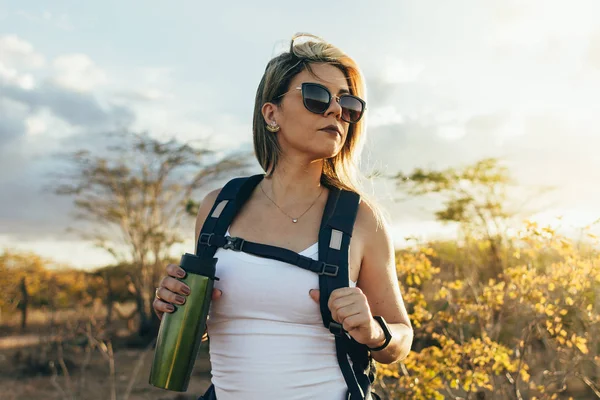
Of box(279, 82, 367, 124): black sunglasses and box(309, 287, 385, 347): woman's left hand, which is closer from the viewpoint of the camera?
box(309, 287, 385, 347): woman's left hand

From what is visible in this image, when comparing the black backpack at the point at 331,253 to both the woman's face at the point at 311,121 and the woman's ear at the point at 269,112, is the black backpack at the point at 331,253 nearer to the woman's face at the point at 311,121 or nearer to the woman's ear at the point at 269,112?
the woman's face at the point at 311,121

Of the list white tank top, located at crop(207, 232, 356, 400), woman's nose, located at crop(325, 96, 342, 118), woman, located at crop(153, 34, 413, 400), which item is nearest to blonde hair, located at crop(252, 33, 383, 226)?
woman, located at crop(153, 34, 413, 400)

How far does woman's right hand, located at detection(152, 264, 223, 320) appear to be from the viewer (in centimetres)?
176

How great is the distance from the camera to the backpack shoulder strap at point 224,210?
1.88 meters

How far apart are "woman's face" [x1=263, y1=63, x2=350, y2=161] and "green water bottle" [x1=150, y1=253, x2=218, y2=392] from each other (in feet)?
1.65

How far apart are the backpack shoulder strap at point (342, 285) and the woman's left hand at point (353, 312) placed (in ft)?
0.23

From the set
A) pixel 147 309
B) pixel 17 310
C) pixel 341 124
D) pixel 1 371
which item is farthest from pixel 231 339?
pixel 17 310

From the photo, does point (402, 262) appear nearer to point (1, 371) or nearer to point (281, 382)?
point (281, 382)

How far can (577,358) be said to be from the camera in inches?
163

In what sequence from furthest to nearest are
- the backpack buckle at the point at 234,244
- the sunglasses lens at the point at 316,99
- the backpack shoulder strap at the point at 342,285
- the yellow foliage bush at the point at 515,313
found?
the yellow foliage bush at the point at 515,313 < the sunglasses lens at the point at 316,99 < the backpack buckle at the point at 234,244 < the backpack shoulder strap at the point at 342,285

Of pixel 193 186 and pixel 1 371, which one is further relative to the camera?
pixel 193 186

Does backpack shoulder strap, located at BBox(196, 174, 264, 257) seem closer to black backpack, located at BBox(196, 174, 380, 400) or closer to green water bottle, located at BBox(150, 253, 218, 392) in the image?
black backpack, located at BBox(196, 174, 380, 400)

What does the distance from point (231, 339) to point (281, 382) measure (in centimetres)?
20

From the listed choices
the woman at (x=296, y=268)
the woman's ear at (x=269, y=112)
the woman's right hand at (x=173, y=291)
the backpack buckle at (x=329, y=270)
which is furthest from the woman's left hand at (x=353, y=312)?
the woman's ear at (x=269, y=112)
